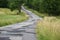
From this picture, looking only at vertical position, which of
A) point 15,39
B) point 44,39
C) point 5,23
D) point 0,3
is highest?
point 44,39

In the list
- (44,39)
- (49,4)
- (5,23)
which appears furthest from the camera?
(49,4)

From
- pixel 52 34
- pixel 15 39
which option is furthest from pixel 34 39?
pixel 52 34

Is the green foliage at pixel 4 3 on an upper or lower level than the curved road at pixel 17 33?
lower

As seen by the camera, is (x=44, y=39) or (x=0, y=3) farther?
(x=0, y=3)

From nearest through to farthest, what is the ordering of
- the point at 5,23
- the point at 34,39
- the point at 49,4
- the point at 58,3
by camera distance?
1. the point at 34,39
2. the point at 5,23
3. the point at 49,4
4. the point at 58,3

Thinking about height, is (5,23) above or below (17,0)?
above

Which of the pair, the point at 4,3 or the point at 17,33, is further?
the point at 4,3

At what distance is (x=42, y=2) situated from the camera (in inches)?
2135

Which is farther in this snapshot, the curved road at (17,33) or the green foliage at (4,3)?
the green foliage at (4,3)

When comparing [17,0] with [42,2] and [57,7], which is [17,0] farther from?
[57,7]

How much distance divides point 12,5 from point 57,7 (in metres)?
11.5

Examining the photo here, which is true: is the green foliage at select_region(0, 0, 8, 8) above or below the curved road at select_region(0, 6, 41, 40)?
below

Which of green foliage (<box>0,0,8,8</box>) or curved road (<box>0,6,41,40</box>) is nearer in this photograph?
curved road (<box>0,6,41,40</box>)

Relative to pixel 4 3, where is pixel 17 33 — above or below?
above
